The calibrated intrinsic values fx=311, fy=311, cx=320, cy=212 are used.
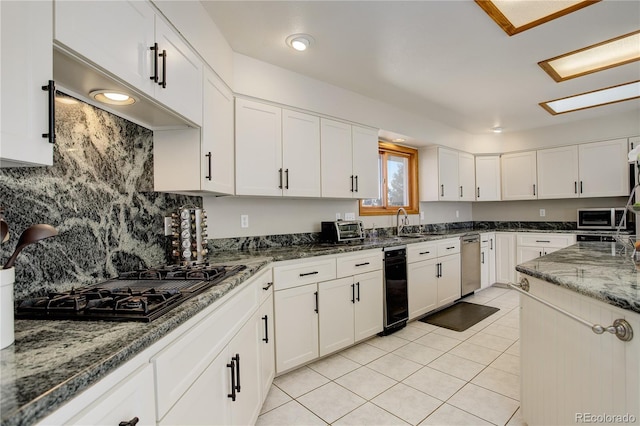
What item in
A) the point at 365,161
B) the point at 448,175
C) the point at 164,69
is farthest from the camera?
the point at 448,175

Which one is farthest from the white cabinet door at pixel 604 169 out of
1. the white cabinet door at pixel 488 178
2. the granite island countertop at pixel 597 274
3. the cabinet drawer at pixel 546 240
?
the granite island countertop at pixel 597 274

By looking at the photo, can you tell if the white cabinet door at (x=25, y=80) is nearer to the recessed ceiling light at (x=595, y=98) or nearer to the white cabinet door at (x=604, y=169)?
the recessed ceiling light at (x=595, y=98)

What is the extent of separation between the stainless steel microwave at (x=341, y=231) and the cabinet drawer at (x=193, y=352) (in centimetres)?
156

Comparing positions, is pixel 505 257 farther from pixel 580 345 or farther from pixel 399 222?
pixel 580 345

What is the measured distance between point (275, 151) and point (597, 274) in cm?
218

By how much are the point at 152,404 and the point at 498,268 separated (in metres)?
5.16

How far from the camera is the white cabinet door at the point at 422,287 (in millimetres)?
3279

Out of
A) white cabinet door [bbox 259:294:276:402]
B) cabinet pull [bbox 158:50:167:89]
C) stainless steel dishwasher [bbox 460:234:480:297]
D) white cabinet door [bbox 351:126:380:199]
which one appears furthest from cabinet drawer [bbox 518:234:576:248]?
cabinet pull [bbox 158:50:167:89]

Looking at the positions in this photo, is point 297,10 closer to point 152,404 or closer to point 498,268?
point 152,404

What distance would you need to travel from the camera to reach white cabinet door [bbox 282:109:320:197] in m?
2.68

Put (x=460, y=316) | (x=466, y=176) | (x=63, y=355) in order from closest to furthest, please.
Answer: (x=63, y=355) → (x=460, y=316) → (x=466, y=176)

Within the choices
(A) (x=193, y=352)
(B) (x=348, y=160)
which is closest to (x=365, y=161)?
(B) (x=348, y=160)

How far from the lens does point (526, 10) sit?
2.01 metres

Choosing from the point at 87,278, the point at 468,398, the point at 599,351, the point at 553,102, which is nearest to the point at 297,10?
the point at 87,278
